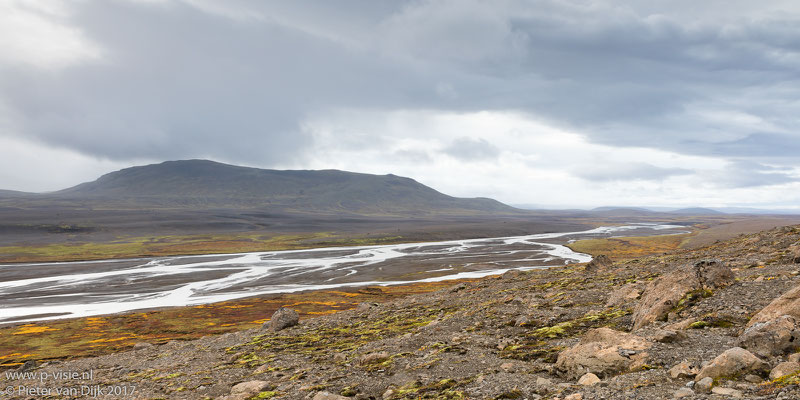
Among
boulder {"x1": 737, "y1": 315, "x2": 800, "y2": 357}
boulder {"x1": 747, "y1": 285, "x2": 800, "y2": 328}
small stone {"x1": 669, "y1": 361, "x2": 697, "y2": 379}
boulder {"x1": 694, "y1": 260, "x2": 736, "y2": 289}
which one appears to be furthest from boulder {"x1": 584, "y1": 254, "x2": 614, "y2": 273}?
small stone {"x1": 669, "y1": 361, "x2": 697, "y2": 379}

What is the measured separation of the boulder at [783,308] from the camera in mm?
10992

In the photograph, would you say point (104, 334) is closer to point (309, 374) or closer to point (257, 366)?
point (257, 366)

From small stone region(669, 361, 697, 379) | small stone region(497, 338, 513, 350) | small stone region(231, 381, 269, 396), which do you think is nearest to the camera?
small stone region(669, 361, 697, 379)

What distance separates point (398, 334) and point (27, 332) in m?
58.9

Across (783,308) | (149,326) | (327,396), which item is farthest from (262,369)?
(149,326)

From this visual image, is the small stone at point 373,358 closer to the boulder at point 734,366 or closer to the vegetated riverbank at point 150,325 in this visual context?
the boulder at point 734,366

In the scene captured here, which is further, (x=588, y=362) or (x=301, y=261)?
(x=301, y=261)

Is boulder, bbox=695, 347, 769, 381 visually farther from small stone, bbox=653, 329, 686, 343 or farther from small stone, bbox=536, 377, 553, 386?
small stone, bbox=536, 377, 553, 386

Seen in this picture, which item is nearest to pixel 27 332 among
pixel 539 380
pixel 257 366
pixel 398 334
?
pixel 257 366

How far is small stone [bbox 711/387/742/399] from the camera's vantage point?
738cm

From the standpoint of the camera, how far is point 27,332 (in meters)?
51.9

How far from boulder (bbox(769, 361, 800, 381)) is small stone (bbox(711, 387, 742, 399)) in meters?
1.15

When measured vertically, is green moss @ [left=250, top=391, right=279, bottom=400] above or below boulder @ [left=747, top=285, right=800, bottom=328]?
below

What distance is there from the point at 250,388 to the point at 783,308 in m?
19.3
